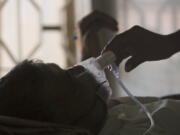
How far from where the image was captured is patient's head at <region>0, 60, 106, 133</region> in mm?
564

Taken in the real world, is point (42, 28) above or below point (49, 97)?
below

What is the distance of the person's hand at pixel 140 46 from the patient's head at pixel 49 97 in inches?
3.4

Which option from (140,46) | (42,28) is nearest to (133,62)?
(140,46)

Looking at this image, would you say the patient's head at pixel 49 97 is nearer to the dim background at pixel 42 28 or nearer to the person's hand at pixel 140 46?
the person's hand at pixel 140 46

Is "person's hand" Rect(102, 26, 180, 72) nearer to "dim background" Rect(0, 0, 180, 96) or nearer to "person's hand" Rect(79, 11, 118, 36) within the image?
"person's hand" Rect(79, 11, 118, 36)

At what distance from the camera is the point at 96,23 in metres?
1.13

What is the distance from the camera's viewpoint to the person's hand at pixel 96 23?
1.11 m

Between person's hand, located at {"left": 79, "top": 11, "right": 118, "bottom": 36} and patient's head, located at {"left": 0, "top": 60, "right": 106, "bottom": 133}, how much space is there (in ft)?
1.59

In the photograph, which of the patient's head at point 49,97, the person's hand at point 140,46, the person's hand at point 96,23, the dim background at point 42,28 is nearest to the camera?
the patient's head at point 49,97

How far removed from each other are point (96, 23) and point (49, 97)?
579 mm

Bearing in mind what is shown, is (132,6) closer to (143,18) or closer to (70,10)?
(143,18)

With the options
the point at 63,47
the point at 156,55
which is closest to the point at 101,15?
the point at 156,55

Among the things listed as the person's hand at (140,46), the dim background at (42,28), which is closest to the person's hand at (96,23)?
the person's hand at (140,46)

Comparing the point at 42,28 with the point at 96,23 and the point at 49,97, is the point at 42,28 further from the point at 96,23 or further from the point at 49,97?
the point at 49,97
